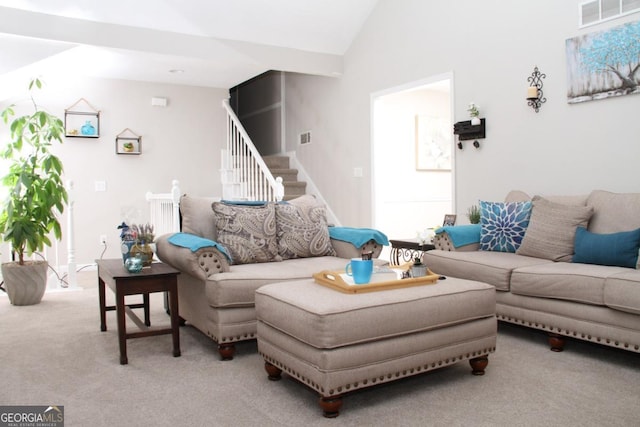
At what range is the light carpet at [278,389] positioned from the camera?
2.15 meters

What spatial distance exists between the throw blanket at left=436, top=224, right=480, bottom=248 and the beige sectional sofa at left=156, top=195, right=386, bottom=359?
0.69m

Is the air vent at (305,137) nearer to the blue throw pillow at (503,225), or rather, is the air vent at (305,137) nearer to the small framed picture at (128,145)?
the small framed picture at (128,145)

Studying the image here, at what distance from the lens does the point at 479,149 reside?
192 inches

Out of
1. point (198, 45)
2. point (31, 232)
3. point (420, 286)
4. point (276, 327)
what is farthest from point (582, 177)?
point (31, 232)

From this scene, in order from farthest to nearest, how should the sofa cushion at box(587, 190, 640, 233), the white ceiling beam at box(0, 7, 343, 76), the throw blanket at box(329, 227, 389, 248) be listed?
A: the white ceiling beam at box(0, 7, 343, 76), the throw blanket at box(329, 227, 389, 248), the sofa cushion at box(587, 190, 640, 233)

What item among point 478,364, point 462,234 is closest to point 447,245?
point 462,234

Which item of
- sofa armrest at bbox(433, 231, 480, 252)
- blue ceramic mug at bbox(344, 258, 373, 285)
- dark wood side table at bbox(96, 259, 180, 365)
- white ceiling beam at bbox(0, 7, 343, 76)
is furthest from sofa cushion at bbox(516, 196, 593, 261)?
white ceiling beam at bbox(0, 7, 343, 76)

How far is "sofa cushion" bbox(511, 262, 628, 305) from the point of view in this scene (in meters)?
2.83

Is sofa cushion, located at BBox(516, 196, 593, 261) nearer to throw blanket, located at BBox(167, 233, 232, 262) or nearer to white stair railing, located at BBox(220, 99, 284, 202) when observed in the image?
throw blanket, located at BBox(167, 233, 232, 262)

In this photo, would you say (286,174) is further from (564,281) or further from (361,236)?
(564,281)

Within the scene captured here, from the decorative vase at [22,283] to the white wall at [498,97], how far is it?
3.52 m

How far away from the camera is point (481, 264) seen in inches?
137

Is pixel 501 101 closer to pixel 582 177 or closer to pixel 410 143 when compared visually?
pixel 582 177

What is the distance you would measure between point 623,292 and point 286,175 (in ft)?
17.7
